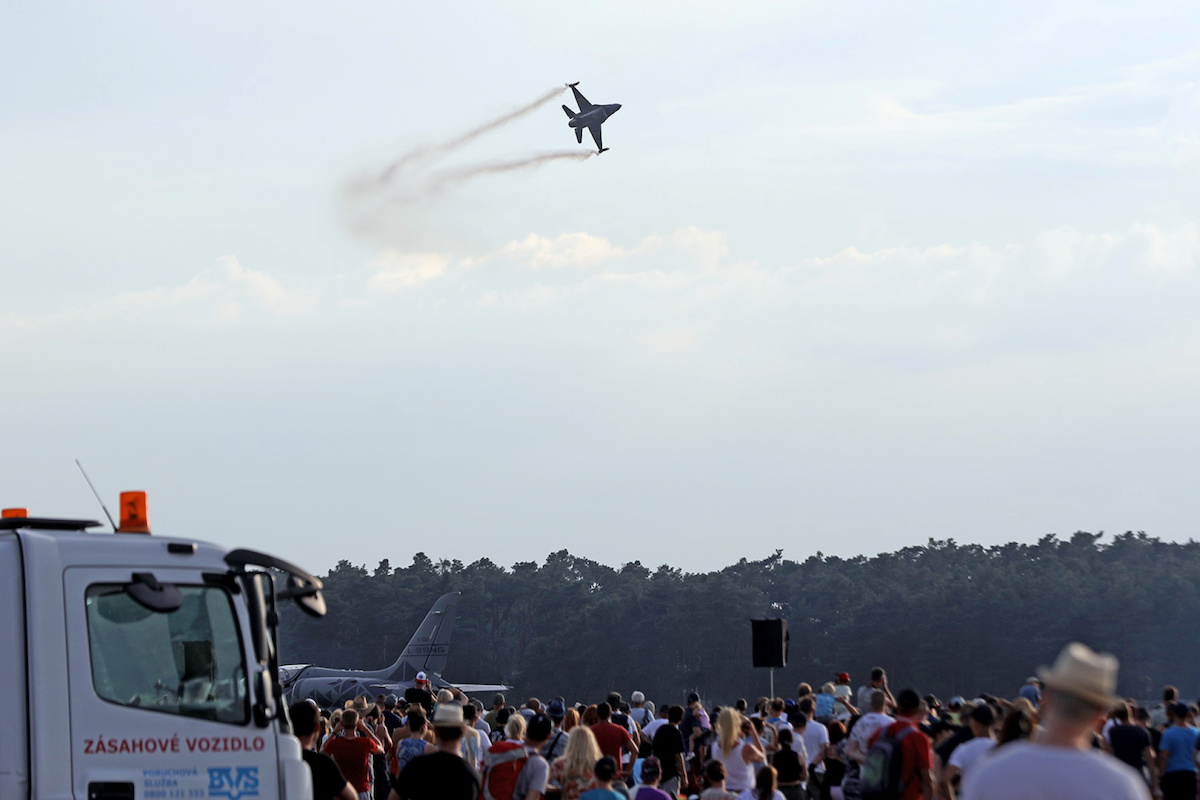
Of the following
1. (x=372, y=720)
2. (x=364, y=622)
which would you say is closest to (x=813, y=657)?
(x=364, y=622)

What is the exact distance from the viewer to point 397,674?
163 ft

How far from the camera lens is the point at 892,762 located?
326 inches

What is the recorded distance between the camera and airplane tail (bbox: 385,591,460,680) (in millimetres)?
49781

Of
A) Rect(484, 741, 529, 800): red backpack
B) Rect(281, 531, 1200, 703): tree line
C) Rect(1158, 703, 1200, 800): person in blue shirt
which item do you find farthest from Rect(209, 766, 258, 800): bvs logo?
Rect(281, 531, 1200, 703): tree line

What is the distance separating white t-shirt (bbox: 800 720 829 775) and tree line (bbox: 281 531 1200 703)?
75167 millimetres

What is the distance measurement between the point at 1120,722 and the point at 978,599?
82589 mm

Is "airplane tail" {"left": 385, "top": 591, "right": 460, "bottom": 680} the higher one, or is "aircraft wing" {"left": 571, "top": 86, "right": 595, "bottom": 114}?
"aircraft wing" {"left": 571, "top": 86, "right": 595, "bottom": 114}

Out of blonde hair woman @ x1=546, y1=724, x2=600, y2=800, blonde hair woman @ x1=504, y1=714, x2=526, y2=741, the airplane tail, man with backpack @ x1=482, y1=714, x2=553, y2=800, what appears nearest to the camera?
blonde hair woman @ x1=546, y1=724, x2=600, y2=800

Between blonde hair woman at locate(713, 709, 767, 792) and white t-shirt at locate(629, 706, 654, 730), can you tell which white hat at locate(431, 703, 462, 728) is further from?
white t-shirt at locate(629, 706, 654, 730)

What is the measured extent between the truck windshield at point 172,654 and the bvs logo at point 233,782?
258 mm

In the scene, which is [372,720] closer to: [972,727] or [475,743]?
[475,743]

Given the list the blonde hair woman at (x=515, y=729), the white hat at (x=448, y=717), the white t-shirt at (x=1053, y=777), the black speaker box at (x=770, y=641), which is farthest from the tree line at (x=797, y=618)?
the white t-shirt at (x=1053, y=777)

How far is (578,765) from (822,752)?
15.5ft

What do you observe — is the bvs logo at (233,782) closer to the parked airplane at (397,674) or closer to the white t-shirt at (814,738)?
the white t-shirt at (814,738)
